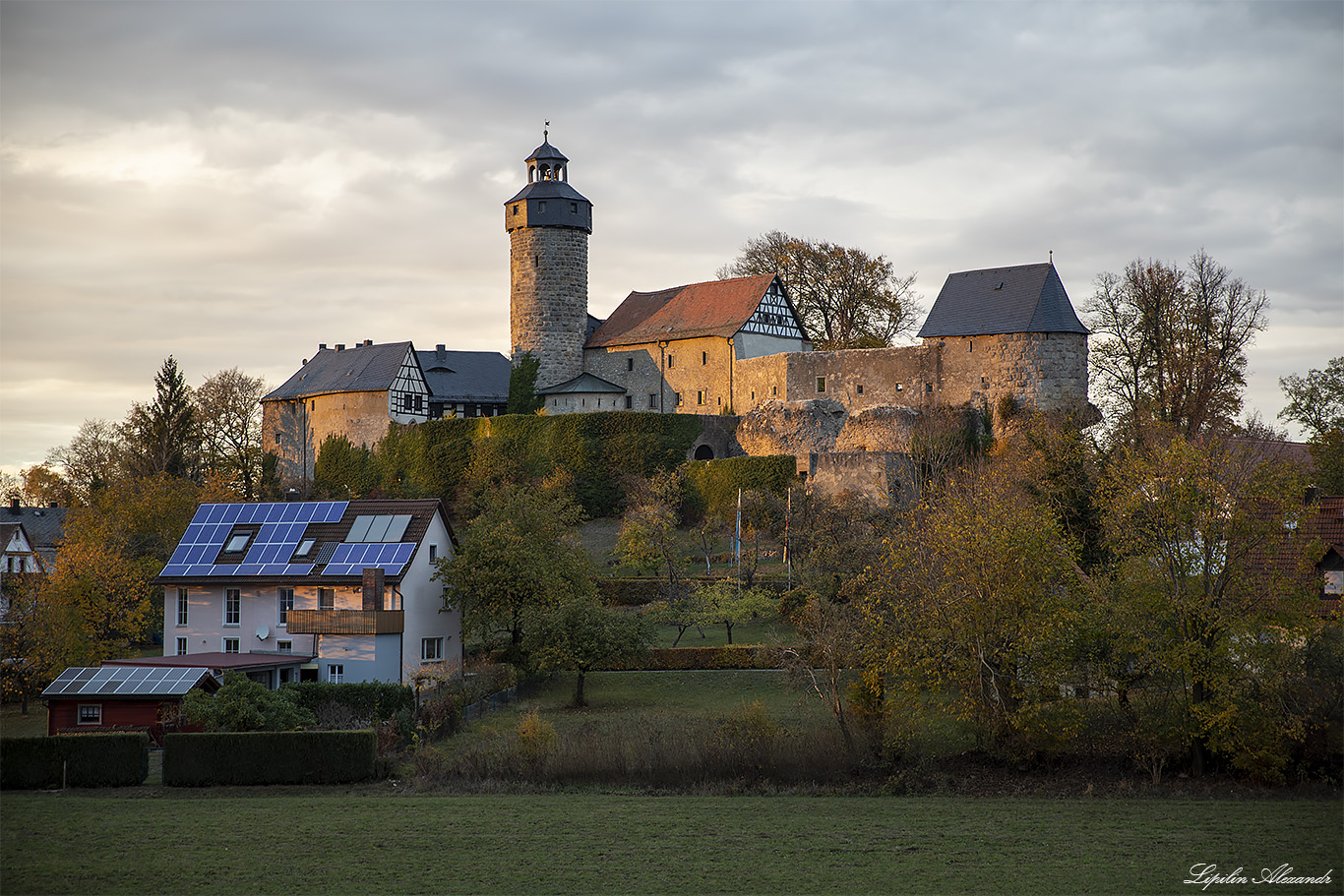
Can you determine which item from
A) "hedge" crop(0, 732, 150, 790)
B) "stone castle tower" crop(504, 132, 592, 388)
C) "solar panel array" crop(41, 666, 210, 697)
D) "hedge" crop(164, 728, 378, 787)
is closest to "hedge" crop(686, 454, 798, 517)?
"stone castle tower" crop(504, 132, 592, 388)

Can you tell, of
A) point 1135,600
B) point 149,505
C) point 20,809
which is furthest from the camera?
point 149,505

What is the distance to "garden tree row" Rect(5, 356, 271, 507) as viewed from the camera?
54.9 m

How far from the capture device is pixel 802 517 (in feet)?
128

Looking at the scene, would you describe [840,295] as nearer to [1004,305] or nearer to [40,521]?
[1004,305]

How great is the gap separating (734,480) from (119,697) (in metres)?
24.6

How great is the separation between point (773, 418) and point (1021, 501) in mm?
18014

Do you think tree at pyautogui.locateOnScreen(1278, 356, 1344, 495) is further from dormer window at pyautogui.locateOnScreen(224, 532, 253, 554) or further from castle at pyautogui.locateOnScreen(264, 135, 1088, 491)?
dormer window at pyautogui.locateOnScreen(224, 532, 253, 554)

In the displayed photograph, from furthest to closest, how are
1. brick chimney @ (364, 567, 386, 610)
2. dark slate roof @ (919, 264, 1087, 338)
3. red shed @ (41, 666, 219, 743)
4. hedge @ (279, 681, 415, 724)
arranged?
dark slate roof @ (919, 264, 1087, 338) < brick chimney @ (364, 567, 386, 610) < red shed @ (41, 666, 219, 743) < hedge @ (279, 681, 415, 724)

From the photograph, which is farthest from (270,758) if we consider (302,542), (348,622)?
(302,542)

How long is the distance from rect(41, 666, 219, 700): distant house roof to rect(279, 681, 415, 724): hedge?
6.56 ft

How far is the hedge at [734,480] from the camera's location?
44375mm

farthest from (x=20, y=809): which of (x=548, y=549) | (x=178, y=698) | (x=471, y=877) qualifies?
(x=548, y=549)

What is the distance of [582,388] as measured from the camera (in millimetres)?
53844

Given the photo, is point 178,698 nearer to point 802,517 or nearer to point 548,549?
point 548,549
